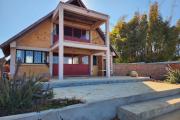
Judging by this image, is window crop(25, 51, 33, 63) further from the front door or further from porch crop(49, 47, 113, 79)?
the front door

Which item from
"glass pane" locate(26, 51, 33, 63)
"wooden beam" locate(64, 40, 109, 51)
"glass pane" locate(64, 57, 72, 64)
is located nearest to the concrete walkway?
"wooden beam" locate(64, 40, 109, 51)

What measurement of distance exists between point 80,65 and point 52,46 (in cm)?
384

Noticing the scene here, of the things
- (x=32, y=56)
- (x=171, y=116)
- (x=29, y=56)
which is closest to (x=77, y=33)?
(x=32, y=56)

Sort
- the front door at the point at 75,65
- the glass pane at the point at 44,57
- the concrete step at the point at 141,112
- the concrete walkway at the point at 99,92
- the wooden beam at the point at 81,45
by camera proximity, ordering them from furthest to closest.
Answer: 1. the front door at the point at 75,65
2. the glass pane at the point at 44,57
3. the wooden beam at the point at 81,45
4. the concrete walkway at the point at 99,92
5. the concrete step at the point at 141,112

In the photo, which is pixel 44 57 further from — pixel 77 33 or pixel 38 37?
pixel 77 33

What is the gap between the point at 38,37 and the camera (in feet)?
47.5

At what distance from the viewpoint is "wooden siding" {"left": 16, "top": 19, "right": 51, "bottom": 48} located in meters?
13.8

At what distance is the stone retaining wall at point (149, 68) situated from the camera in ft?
54.0

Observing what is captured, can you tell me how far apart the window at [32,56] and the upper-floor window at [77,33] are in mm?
3110

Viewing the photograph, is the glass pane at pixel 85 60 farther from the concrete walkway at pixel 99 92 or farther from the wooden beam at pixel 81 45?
the concrete walkway at pixel 99 92

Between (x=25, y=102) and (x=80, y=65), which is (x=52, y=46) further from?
(x=25, y=102)

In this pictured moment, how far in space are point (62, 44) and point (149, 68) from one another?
420 inches

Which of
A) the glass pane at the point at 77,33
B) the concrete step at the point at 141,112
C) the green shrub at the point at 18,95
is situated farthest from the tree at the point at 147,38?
the green shrub at the point at 18,95

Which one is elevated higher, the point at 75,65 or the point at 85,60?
the point at 85,60
